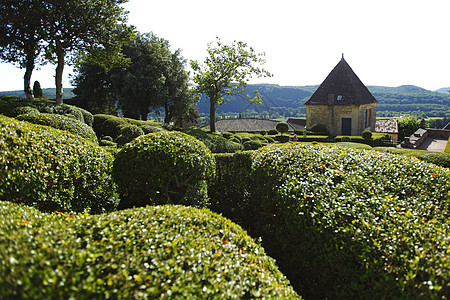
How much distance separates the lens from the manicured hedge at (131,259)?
83.0 inches

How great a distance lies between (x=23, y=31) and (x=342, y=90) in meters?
36.1

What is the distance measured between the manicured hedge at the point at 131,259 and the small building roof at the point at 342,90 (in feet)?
126

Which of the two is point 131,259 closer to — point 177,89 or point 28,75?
point 28,75

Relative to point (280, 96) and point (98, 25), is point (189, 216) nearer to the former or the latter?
point (98, 25)

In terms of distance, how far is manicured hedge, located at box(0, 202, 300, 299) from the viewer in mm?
2109

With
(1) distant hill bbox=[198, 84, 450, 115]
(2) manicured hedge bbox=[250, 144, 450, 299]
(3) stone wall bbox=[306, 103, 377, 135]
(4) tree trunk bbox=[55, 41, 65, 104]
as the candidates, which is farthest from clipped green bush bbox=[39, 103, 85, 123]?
(1) distant hill bbox=[198, 84, 450, 115]

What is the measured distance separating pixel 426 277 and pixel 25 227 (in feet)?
13.5

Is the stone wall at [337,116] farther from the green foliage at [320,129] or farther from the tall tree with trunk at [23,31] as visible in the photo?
the tall tree with trunk at [23,31]

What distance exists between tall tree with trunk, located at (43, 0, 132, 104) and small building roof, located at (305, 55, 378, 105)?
27979 millimetres

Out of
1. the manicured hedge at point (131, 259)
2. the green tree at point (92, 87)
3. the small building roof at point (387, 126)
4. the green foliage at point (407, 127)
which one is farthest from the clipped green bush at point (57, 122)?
the green foliage at point (407, 127)

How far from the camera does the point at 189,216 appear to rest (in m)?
3.67

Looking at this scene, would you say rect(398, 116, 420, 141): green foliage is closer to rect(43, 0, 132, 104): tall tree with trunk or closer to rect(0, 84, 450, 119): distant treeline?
rect(43, 0, 132, 104): tall tree with trunk

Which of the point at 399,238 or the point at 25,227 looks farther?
the point at 399,238

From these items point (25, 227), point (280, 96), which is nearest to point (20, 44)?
point (25, 227)
